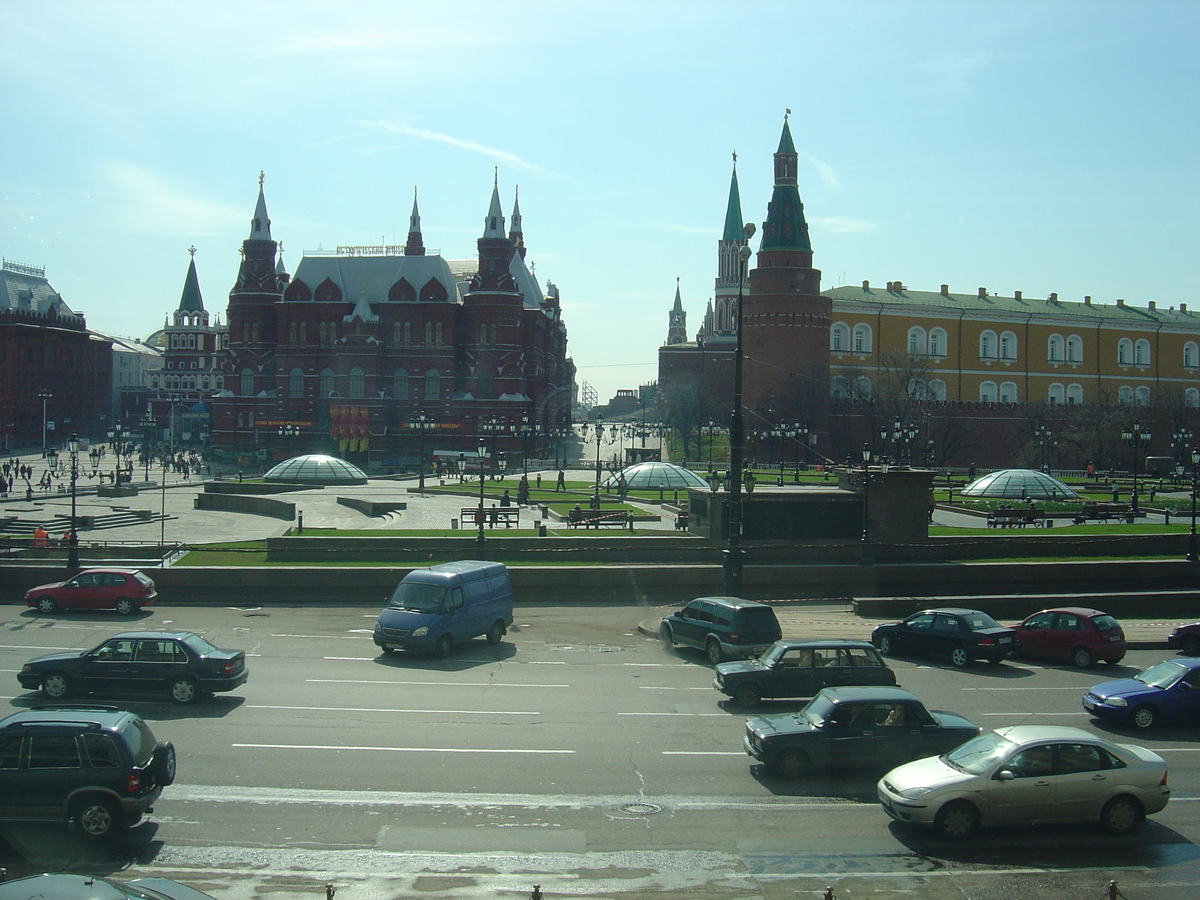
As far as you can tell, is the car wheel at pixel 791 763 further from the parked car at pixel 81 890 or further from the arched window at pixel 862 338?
the arched window at pixel 862 338

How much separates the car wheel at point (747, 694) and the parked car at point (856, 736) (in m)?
2.71

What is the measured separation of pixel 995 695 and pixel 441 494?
36767 mm

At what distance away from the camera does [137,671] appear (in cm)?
1437

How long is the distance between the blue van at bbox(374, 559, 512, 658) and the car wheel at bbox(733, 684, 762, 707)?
19.1ft

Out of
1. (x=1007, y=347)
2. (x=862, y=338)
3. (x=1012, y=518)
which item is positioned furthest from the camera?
(x=1007, y=347)

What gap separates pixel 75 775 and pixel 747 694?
886 cm

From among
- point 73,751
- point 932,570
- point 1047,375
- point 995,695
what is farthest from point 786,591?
point 1047,375

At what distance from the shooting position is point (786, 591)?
25281 millimetres

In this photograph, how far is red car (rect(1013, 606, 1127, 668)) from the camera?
17875 mm

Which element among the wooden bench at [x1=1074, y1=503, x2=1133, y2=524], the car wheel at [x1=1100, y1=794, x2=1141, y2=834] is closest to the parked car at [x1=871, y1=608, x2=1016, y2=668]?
the car wheel at [x1=1100, y1=794, x2=1141, y2=834]

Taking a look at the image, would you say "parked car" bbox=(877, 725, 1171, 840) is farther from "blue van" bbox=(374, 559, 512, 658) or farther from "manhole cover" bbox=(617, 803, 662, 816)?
"blue van" bbox=(374, 559, 512, 658)

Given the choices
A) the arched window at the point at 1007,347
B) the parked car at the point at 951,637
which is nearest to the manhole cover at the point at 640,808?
the parked car at the point at 951,637

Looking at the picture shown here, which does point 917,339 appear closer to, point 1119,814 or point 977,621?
point 977,621

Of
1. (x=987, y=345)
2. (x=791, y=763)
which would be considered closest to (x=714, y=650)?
(x=791, y=763)
